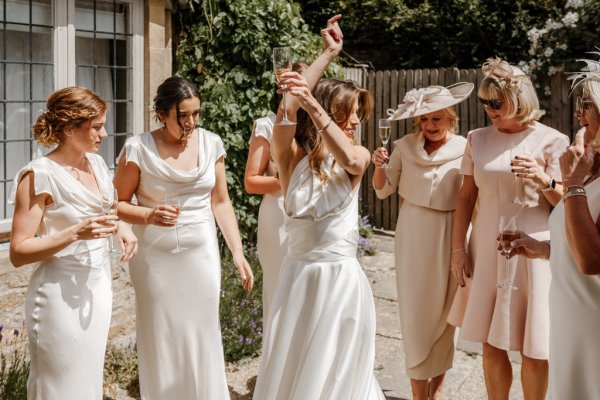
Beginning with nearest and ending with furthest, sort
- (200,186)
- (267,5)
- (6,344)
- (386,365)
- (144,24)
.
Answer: (200,186), (6,344), (386,365), (144,24), (267,5)

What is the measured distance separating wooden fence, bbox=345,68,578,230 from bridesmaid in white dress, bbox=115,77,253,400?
5.64 meters

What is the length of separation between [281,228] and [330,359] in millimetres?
1291

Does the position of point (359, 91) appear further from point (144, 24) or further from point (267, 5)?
point (267, 5)

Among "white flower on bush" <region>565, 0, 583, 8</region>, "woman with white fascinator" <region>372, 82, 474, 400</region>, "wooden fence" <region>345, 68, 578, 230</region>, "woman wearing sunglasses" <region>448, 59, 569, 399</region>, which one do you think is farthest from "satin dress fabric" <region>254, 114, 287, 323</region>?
"white flower on bush" <region>565, 0, 583, 8</region>

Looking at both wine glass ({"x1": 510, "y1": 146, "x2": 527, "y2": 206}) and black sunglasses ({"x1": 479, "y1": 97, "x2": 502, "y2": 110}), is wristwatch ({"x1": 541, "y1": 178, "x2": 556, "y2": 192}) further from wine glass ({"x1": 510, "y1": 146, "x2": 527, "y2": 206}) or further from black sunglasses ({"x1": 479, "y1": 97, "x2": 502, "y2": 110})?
black sunglasses ({"x1": 479, "y1": 97, "x2": 502, "y2": 110})

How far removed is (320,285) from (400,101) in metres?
6.49

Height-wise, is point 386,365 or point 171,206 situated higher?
point 171,206

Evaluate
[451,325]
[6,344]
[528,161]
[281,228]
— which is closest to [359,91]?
[528,161]

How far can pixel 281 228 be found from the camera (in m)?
4.27

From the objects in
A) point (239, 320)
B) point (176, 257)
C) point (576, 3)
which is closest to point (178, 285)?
point (176, 257)

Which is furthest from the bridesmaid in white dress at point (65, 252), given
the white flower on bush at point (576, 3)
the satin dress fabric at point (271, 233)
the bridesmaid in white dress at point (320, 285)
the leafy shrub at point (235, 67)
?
the white flower on bush at point (576, 3)

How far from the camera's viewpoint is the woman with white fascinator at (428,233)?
4047 mm

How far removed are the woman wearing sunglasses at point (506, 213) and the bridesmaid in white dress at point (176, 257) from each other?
136cm

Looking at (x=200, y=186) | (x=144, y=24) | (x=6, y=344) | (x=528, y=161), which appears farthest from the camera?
(x=144, y=24)
